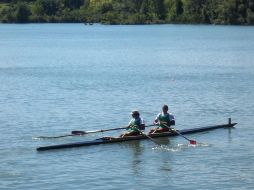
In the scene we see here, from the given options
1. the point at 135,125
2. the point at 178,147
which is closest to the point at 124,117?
the point at 135,125

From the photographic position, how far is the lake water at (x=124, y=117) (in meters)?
25.9

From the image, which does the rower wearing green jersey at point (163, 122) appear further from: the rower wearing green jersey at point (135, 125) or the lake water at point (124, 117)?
the rower wearing green jersey at point (135, 125)

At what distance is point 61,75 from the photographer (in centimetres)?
6247

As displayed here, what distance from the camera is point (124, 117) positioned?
39062mm

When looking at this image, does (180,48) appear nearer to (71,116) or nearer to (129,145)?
(71,116)

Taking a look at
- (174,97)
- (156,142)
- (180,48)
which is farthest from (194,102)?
(180,48)

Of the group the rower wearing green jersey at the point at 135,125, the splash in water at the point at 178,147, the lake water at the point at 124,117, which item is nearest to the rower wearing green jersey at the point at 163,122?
the lake water at the point at 124,117

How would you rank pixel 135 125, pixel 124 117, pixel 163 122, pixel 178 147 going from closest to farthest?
pixel 178 147 → pixel 135 125 → pixel 163 122 → pixel 124 117

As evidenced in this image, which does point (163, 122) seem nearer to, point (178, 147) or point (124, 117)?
point (178, 147)

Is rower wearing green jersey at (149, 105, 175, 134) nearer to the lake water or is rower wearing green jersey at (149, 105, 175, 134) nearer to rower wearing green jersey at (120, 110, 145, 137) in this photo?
the lake water

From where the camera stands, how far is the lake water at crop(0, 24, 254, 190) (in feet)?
84.9

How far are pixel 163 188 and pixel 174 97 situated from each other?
22347 millimetres

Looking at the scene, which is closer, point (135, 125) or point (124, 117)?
point (135, 125)

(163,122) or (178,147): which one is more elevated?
Answer: (163,122)
